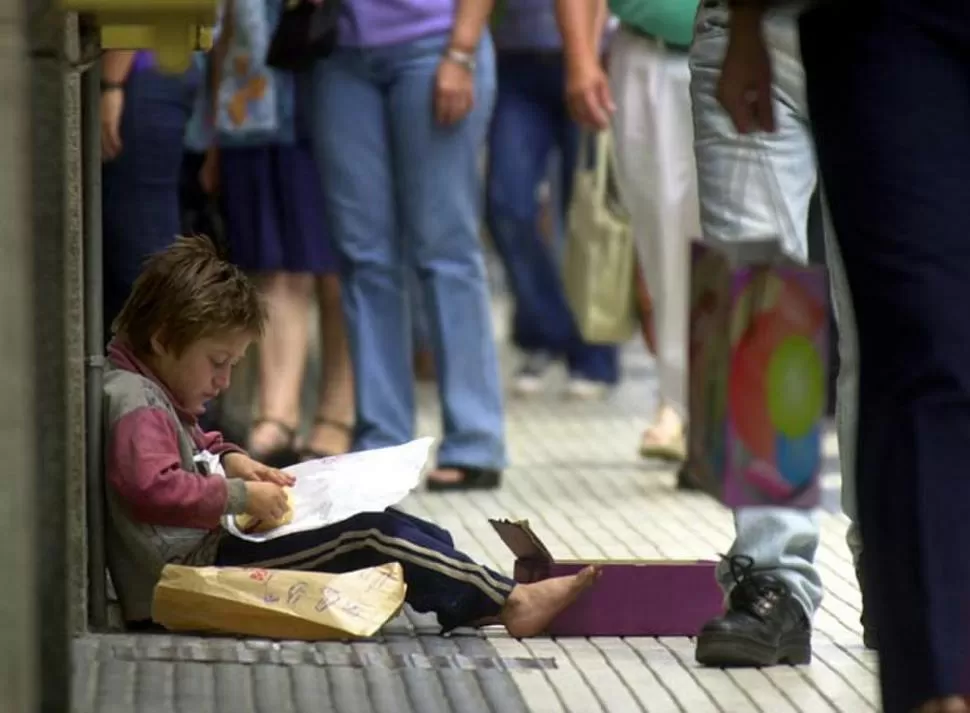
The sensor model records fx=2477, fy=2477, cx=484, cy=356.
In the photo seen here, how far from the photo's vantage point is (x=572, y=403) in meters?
9.54

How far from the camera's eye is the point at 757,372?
4.04 m

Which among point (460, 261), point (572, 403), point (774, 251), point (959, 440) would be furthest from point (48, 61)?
point (572, 403)

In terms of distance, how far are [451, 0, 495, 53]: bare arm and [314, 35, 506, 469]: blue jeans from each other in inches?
4.0

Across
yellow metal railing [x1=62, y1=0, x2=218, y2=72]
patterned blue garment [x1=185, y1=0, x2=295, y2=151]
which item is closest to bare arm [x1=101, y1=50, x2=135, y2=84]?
patterned blue garment [x1=185, y1=0, x2=295, y2=151]

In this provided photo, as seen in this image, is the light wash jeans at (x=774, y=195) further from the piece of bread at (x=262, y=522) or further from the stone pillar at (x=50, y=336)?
the stone pillar at (x=50, y=336)

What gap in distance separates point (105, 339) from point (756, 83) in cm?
205

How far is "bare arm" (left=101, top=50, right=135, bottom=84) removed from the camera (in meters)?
5.84

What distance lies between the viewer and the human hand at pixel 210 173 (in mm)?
7441

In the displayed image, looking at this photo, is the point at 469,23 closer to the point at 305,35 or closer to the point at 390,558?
the point at 305,35

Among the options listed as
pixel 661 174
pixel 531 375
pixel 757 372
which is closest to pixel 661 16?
pixel 661 174

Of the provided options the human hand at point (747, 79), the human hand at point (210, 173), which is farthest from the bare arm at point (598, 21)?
the human hand at point (747, 79)

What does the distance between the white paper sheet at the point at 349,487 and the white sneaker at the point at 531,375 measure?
16.9 ft

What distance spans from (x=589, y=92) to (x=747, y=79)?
379 centimetres

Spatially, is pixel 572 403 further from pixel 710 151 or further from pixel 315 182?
pixel 710 151
